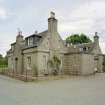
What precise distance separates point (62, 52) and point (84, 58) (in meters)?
3.75

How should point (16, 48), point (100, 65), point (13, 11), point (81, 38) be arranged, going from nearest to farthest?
point (13, 11) < point (16, 48) < point (100, 65) < point (81, 38)

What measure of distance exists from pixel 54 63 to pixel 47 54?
77.2 inches

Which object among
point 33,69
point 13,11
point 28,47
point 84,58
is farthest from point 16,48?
point 84,58

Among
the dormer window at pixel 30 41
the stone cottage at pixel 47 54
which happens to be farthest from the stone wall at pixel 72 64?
the dormer window at pixel 30 41

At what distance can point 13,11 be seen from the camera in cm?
1977

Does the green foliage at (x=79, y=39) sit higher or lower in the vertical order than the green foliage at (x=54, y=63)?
higher

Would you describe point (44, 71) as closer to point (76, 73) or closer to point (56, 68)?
point (56, 68)

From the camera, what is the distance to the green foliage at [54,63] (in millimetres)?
24697

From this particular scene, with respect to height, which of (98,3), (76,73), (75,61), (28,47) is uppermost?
(98,3)

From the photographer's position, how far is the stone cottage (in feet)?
77.6

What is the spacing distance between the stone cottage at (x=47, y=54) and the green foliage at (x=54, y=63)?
Result: 547 mm

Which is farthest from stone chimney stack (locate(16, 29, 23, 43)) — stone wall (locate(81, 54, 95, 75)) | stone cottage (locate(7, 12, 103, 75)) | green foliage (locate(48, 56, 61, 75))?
stone wall (locate(81, 54, 95, 75))

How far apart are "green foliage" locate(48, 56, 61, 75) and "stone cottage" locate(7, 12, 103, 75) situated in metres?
0.55

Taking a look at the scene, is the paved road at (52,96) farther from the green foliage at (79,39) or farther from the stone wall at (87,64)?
the green foliage at (79,39)
